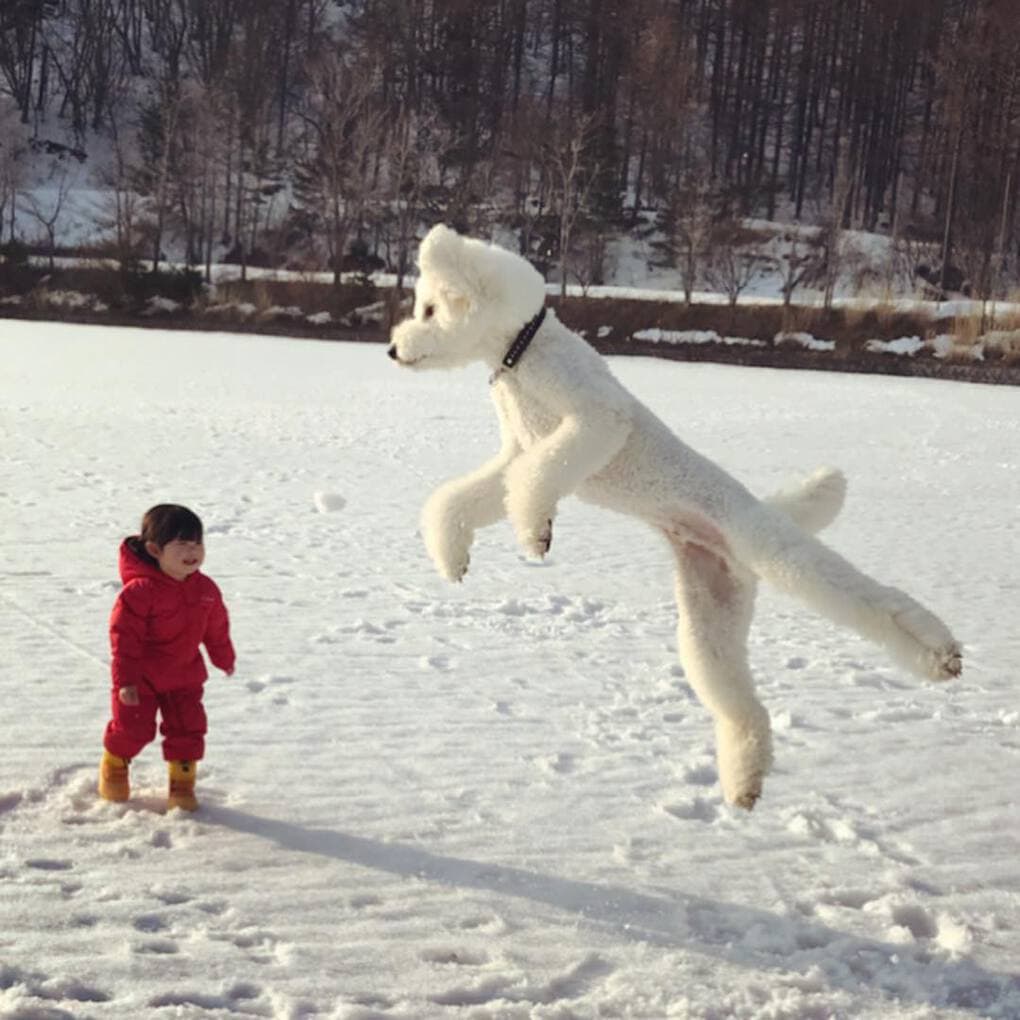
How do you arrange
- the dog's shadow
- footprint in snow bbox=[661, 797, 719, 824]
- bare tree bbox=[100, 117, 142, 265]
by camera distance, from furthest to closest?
bare tree bbox=[100, 117, 142, 265]
footprint in snow bbox=[661, 797, 719, 824]
the dog's shadow

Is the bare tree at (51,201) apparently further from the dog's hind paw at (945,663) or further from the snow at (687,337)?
the dog's hind paw at (945,663)

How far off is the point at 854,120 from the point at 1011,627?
39368mm

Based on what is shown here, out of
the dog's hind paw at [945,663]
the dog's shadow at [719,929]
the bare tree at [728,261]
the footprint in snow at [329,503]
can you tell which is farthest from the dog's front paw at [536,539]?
the bare tree at [728,261]

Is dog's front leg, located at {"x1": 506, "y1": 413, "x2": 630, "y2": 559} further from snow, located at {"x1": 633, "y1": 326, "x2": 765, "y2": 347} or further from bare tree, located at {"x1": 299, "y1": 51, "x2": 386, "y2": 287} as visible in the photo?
bare tree, located at {"x1": 299, "y1": 51, "x2": 386, "y2": 287}

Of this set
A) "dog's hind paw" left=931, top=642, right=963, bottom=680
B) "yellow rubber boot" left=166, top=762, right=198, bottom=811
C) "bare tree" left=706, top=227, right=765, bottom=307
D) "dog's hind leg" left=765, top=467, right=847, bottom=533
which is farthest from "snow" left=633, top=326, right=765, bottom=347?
"dog's hind paw" left=931, top=642, right=963, bottom=680

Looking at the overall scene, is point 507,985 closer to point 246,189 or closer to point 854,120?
point 246,189

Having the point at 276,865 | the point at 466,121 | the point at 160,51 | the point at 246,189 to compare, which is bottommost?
the point at 276,865

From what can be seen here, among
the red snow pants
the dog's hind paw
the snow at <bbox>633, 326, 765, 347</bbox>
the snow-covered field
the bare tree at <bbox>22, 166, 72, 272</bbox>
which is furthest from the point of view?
the bare tree at <bbox>22, 166, 72, 272</bbox>

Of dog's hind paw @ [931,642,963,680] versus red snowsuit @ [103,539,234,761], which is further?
red snowsuit @ [103,539,234,761]

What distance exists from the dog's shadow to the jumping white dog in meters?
1.03

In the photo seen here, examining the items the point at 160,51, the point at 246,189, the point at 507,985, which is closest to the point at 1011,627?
the point at 507,985

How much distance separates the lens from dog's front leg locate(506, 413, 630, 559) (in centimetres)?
249

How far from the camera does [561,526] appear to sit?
404 inches

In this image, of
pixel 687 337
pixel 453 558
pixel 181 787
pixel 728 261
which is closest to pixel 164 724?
pixel 181 787
